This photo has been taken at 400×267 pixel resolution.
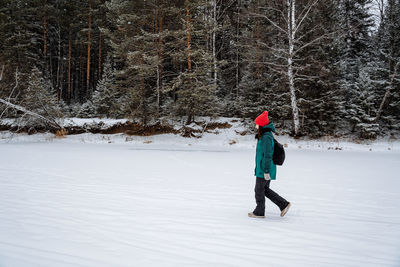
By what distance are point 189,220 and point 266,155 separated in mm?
1705

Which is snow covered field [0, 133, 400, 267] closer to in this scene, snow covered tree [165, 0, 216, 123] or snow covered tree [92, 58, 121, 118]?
snow covered tree [165, 0, 216, 123]

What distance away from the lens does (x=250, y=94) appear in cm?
1658

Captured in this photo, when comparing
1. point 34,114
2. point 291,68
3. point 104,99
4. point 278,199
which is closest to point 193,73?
point 291,68

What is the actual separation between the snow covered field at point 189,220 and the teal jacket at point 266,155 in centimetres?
86

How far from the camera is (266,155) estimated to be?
152 inches

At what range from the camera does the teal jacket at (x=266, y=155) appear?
3846 millimetres

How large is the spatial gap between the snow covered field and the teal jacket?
0.86m

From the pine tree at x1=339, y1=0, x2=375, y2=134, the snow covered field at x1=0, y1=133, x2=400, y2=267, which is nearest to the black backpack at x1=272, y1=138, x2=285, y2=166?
the snow covered field at x1=0, y1=133, x2=400, y2=267

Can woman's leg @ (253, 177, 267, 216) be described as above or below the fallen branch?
below

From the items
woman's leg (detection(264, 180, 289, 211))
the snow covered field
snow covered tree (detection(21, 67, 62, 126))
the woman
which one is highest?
snow covered tree (detection(21, 67, 62, 126))

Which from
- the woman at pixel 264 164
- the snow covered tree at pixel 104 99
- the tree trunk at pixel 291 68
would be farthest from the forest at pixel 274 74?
the woman at pixel 264 164

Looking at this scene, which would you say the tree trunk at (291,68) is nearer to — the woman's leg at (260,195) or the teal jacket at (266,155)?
the teal jacket at (266,155)

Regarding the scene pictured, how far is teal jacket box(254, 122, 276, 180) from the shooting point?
3.85 meters

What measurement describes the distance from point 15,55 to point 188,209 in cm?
3096
